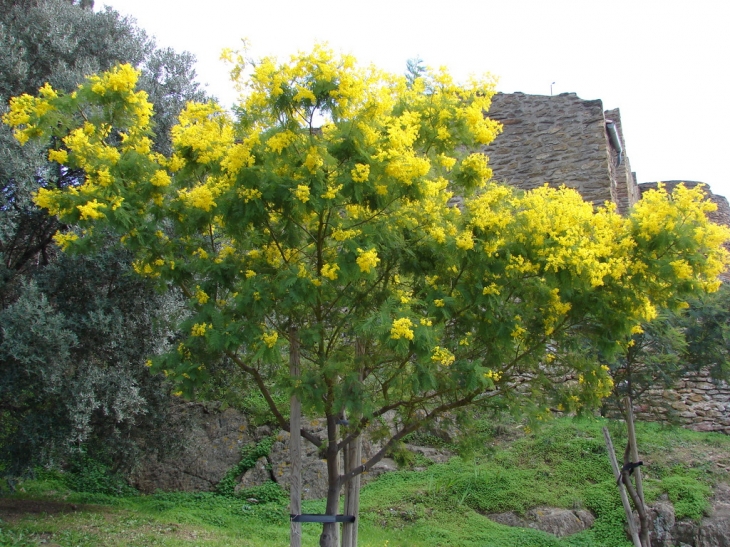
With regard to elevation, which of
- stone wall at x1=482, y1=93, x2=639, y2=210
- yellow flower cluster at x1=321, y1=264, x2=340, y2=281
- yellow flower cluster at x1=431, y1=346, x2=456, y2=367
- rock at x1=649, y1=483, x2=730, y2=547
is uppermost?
stone wall at x1=482, y1=93, x2=639, y2=210

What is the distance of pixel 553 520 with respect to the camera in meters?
8.66

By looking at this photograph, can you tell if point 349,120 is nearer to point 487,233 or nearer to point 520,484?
point 487,233

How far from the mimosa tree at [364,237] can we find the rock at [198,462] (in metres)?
5.32

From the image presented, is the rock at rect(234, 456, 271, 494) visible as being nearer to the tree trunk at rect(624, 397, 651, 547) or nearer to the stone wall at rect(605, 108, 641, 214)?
the tree trunk at rect(624, 397, 651, 547)

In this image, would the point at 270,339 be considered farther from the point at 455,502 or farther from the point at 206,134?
the point at 455,502

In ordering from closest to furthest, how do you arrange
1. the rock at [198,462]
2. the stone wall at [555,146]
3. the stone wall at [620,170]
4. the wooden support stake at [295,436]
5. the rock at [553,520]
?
the wooden support stake at [295,436], the rock at [553,520], the rock at [198,462], the stone wall at [555,146], the stone wall at [620,170]

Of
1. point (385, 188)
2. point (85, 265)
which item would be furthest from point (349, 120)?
point (85, 265)

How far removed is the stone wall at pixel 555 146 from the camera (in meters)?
13.1

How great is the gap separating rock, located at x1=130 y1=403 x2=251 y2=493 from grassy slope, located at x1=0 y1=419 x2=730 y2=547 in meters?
0.37

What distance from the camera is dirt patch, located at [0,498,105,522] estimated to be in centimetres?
825

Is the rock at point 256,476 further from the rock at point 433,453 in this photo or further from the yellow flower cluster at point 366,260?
the yellow flower cluster at point 366,260

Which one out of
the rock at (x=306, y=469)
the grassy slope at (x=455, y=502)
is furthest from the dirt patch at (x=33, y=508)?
the rock at (x=306, y=469)

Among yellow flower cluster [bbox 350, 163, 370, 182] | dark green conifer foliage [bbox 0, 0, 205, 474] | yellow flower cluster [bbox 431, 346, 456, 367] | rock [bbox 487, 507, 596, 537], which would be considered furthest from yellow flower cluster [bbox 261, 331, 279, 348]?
rock [bbox 487, 507, 596, 537]

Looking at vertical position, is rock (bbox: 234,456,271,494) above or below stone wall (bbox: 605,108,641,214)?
below
